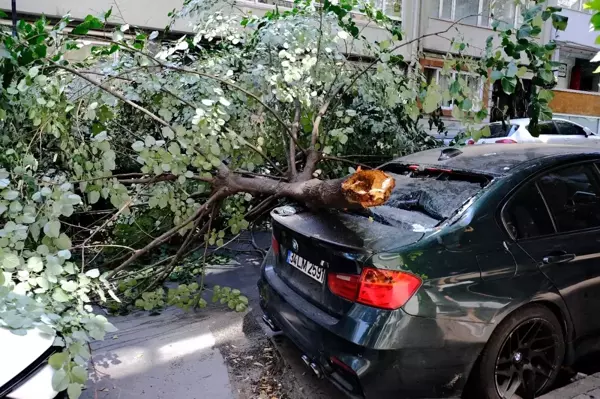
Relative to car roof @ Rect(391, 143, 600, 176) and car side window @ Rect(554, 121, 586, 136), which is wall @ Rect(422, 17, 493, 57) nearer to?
car side window @ Rect(554, 121, 586, 136)

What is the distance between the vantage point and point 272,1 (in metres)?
13.8

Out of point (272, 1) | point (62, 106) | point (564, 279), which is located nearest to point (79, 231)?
point (62, 106)

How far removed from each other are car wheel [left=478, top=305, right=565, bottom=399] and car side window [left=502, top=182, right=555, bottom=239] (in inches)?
17.2

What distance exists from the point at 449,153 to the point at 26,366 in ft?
9.43

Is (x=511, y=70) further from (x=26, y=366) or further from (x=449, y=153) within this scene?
(x=26, y=366)

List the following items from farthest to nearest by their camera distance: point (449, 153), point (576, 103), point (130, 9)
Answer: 1. point (576, 103)
2. point (130, 9)
3. point (449, 153)

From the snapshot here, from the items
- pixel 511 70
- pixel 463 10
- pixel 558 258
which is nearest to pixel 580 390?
pixel 558 258

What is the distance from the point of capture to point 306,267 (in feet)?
9.48

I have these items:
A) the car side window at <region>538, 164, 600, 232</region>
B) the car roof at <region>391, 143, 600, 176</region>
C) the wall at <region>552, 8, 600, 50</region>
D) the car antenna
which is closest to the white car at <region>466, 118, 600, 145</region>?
the wall at <region>552, 8, 600, 50</region>

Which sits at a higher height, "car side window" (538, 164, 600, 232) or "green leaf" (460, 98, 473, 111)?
"green leaf" (460, 98, 473, 111)

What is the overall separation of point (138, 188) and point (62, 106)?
971 millimetres

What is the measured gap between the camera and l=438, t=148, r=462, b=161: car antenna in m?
3.37

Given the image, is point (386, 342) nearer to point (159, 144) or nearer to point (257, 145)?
point (159, 144)

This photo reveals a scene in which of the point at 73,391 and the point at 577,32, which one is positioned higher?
the point at 577,32
